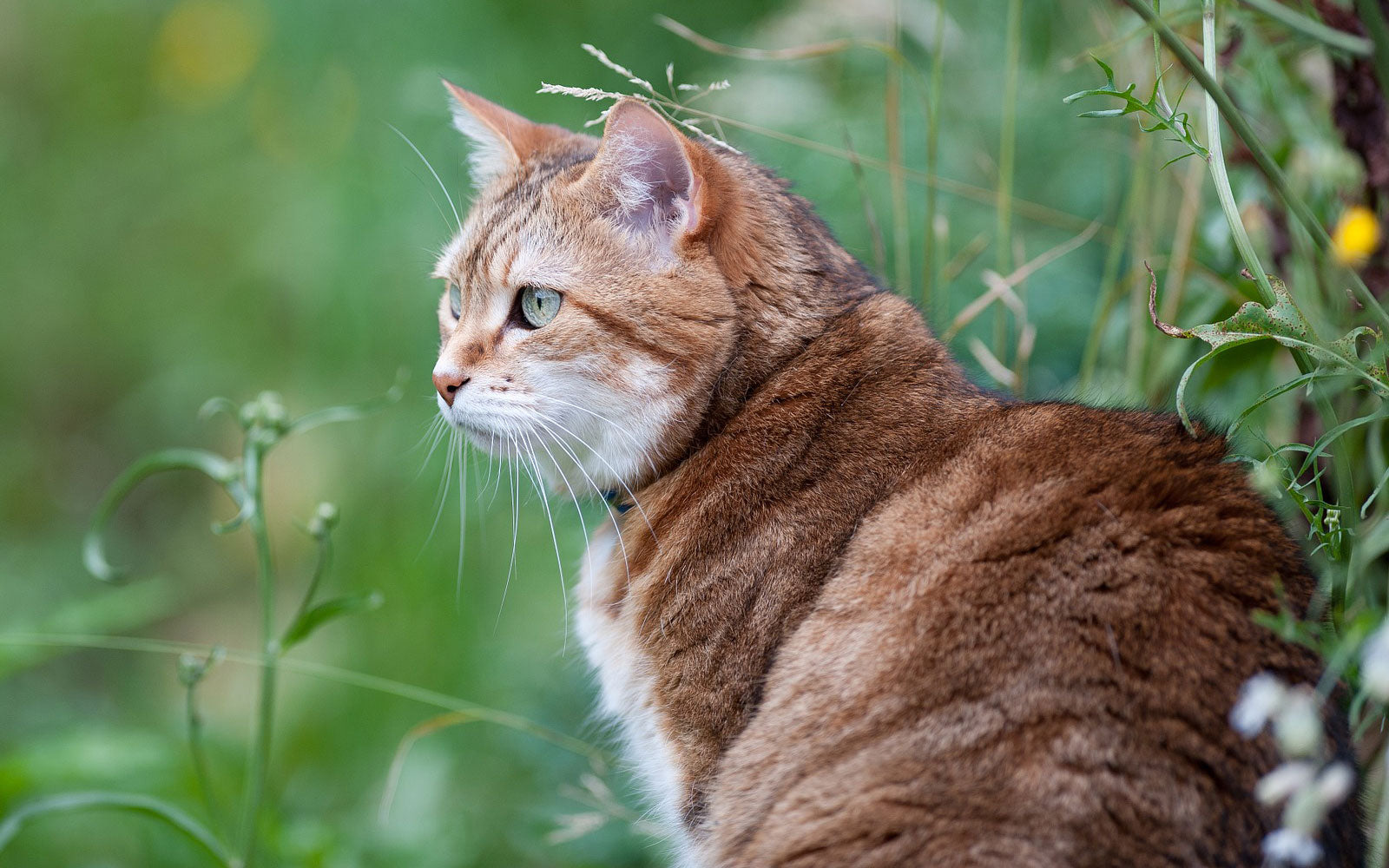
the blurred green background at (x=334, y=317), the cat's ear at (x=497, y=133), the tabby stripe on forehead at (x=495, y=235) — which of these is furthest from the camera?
the blurred green background at (x=334, y=317)

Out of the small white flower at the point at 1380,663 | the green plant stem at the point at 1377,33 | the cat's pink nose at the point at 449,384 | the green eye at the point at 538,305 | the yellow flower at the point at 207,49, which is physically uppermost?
the yellow flower at the point at 207,49

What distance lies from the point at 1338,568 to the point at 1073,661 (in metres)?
0.40

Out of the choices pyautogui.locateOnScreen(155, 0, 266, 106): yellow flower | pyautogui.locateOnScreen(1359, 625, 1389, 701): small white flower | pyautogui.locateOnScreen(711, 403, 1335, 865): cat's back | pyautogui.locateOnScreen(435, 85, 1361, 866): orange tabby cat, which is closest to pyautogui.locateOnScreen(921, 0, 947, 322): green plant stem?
pyautogui.locateOnScreen(435, 85, 1361, 866): orange tabby cat

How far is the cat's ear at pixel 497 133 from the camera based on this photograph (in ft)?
7.43

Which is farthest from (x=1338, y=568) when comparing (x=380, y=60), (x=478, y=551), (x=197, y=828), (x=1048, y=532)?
(x=380, y=60)

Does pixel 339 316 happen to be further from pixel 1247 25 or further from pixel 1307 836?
pixel 1307 836

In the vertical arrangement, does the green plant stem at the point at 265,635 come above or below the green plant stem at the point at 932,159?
below

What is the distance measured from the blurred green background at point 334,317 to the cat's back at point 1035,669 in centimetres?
56

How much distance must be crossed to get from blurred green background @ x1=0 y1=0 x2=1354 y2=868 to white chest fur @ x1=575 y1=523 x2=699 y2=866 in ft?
0.59

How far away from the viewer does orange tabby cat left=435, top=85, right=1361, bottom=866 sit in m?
1.33

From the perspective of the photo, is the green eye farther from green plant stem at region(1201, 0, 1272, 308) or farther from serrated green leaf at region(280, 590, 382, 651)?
green plant stem at region(1201, 0, 1272, 308)

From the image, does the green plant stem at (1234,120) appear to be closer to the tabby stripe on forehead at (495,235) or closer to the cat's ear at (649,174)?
the cat's ear at (649,174)

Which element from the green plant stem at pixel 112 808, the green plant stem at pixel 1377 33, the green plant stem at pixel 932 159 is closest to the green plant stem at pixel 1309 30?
the green plant stem at pixel 1377 33

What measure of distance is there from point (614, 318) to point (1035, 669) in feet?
2.89
